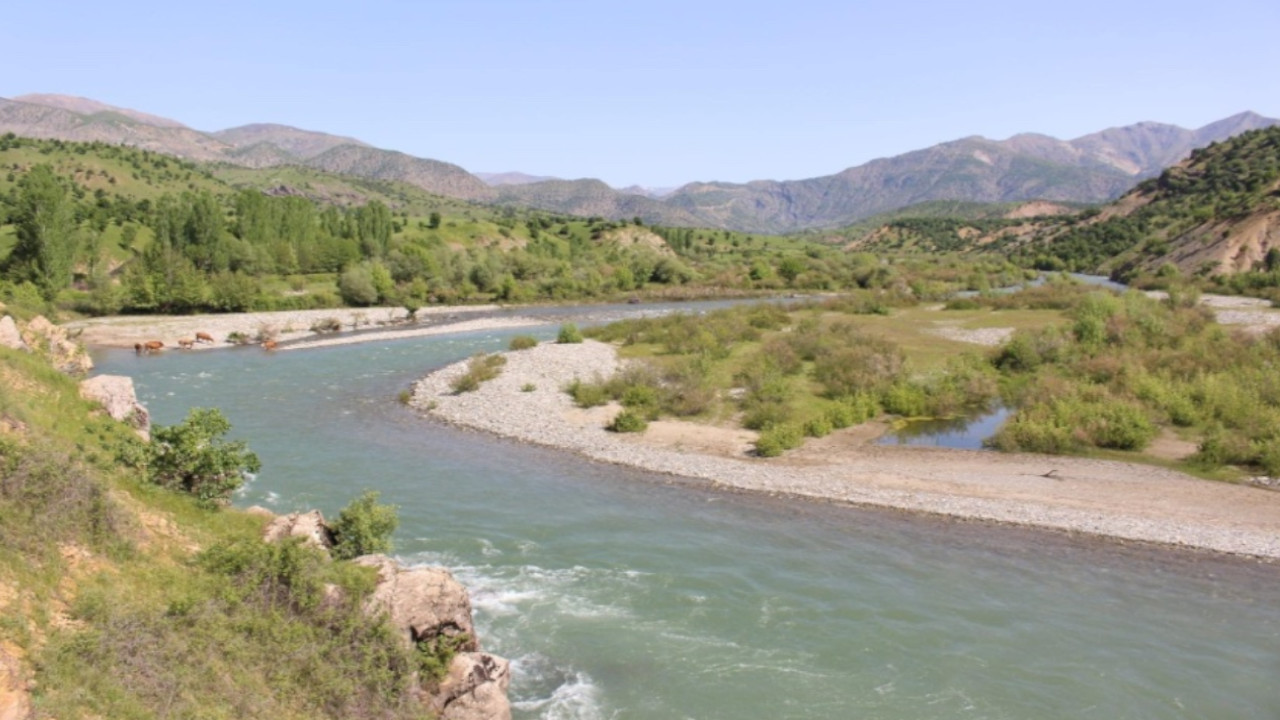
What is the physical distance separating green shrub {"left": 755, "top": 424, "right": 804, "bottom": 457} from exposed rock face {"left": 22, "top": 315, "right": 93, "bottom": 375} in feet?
74.8

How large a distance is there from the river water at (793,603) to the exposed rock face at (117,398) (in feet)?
12.3

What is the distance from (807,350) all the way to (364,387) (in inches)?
1038

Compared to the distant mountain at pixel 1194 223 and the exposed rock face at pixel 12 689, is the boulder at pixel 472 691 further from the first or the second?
the distant mountain at pixel 1194 223

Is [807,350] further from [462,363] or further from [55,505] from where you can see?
[55,505]

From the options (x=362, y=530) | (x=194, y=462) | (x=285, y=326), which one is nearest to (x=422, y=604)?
(x=362, y=530)

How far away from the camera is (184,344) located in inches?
2245

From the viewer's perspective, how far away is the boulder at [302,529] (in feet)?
46.2

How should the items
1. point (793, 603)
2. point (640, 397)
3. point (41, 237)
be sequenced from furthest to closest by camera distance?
point (41, 237)
point (640, 397)
point (793, 603)

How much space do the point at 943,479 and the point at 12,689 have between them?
2526 cm

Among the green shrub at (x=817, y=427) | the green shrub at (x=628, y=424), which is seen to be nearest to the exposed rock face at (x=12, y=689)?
the green shrub at (x=628, y=424)

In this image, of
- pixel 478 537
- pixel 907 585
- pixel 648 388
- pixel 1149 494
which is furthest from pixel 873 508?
pixel 648 388

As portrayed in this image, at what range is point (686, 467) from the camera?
28.5 meters

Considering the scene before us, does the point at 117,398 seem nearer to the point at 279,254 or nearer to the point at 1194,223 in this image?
the point at 279,254

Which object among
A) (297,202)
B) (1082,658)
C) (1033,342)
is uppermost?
(297,202)
